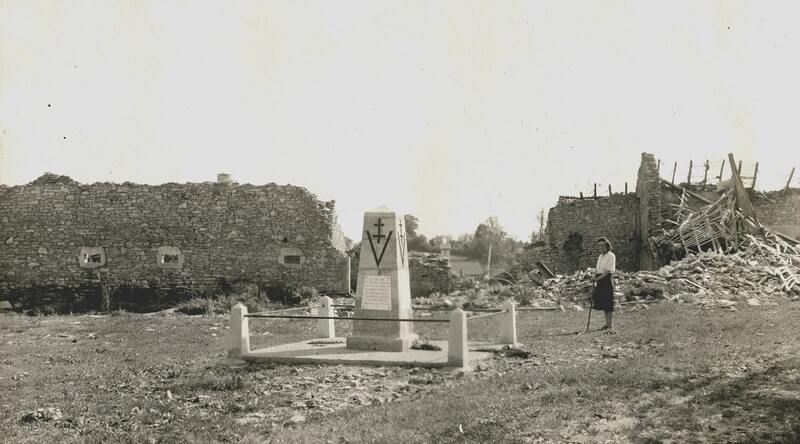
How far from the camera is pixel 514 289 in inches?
781

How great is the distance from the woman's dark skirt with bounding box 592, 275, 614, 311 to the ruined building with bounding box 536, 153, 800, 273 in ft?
42.0

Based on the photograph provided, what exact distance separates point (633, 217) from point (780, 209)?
5308mm

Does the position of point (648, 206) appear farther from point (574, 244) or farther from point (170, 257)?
point (170, 257)

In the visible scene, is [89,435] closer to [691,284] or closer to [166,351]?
[166,351]

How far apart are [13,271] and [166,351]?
42.0 ft

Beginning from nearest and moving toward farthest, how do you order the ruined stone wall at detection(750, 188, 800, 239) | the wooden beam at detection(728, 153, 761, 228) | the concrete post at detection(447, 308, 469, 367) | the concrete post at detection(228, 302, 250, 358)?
the concrete post at detection(447, 308, 469, 367) → the concrete post at detection(228, 302, 250, 358) → the wooden beam at detection(728, 153, 761, 228) → the ruined stone wall at detection(750, 188, 800, 239)

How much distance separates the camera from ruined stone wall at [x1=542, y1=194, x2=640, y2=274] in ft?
84.5

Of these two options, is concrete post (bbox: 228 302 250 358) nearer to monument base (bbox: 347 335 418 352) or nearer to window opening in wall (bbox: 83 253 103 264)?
monument base (bbox: 347 335 418 352)

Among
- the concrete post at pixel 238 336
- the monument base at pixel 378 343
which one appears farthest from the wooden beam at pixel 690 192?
the concrete post at pixel 238 336

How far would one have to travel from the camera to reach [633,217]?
2577 centimetres

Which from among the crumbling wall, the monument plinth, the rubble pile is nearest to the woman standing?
the monument plinth

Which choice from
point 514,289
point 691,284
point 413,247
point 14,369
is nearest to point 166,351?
point 14,369

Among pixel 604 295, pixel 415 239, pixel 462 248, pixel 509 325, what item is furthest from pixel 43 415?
pixel 462 248

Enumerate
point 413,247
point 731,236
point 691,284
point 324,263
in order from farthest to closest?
point 413,247 → point 731,236 → point 324,263 → point 691,284
